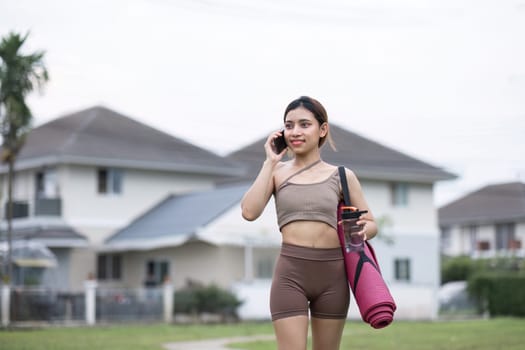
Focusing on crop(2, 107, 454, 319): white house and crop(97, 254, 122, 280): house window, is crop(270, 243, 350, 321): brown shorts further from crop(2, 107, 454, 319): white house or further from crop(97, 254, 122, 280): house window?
crop(97, 254, 122, 280): house window

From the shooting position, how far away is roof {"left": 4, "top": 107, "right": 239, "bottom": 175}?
1555 inches

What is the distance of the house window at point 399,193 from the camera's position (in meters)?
A: 45.1

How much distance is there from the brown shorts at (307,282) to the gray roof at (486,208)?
5402 centimetres

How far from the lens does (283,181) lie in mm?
6199

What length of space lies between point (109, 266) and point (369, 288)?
3561cm

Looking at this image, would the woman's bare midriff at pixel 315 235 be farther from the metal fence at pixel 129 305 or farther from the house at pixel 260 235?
the house at pixel 260 235

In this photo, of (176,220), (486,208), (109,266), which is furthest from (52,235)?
(486,208)

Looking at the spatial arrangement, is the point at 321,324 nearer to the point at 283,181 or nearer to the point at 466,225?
the point at 283,181

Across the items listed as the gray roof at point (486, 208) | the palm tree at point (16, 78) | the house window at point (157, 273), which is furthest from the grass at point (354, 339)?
the gray roof at point (486, 208)

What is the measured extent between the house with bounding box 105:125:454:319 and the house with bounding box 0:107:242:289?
87cm

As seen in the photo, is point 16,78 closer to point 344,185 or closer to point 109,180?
point 109,180

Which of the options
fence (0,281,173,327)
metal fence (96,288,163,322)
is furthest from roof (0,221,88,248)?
metal fence (96,288,163,322)

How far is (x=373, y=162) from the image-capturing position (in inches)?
1774

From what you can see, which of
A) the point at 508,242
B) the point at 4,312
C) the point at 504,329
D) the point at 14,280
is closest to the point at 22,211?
the point at 14,280
